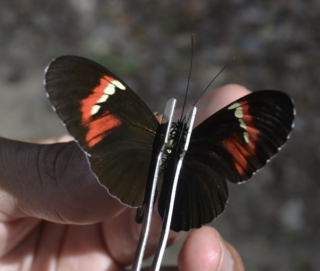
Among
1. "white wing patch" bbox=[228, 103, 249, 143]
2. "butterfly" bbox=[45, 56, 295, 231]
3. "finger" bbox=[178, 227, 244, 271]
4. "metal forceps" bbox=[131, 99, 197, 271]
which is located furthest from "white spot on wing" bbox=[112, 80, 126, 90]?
"finger" bbox=[178, 227, 244, 271]

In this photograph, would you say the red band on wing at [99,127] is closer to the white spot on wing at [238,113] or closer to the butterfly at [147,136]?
the butterfly at [147,136]

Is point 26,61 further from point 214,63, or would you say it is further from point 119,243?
point 119,243

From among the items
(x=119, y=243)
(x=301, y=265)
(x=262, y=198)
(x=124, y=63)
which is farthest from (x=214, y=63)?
(x=119, y=243)

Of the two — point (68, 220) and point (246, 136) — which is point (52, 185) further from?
point (246, 136)

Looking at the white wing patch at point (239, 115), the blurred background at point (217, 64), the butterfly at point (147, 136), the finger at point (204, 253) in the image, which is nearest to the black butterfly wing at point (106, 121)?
the butterfly at point (147, 136)

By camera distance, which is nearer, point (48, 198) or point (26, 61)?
point (48, 198)

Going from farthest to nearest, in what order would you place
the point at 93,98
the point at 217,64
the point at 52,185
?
the point at 217,64, the point at 52,185, the point at 93,98

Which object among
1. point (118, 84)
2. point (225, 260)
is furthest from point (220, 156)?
point (225, 260)
